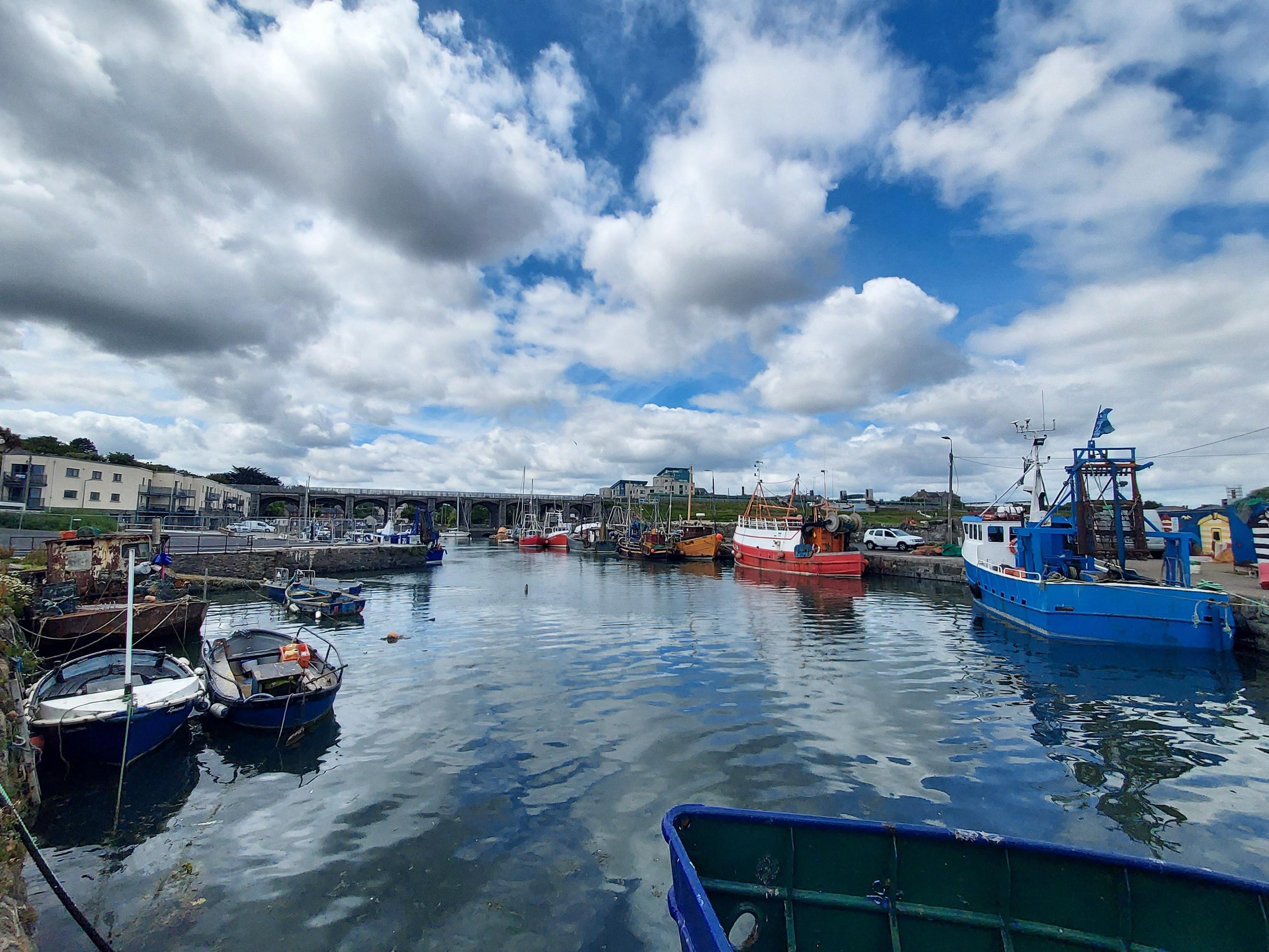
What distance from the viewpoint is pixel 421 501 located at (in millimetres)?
154875

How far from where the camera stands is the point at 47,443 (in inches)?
3637

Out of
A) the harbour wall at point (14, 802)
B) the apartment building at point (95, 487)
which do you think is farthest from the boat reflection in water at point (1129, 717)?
the apartment building at point (95, 487)

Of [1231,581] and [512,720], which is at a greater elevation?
[1231,581]

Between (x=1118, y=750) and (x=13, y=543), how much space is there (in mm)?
59848

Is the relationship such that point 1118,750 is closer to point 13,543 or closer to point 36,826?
point 36,826

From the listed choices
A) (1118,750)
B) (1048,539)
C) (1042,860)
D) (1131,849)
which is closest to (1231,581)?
(1048,539)

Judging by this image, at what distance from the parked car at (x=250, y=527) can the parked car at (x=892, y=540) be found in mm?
74999

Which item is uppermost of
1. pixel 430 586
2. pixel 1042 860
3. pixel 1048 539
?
pixel 1048 539

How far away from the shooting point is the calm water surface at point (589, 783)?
7590 mm

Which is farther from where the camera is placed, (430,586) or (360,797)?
(430,586)

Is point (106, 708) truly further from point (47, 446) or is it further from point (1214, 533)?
point (47, 446)

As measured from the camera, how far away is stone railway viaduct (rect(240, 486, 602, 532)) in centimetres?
14425

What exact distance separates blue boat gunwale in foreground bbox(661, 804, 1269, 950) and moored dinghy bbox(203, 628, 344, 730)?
1161 cm

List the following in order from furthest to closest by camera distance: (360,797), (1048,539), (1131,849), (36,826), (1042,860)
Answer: (1048,539) → (360,797) → (36,826) → (1131,849) → (1042,860)
